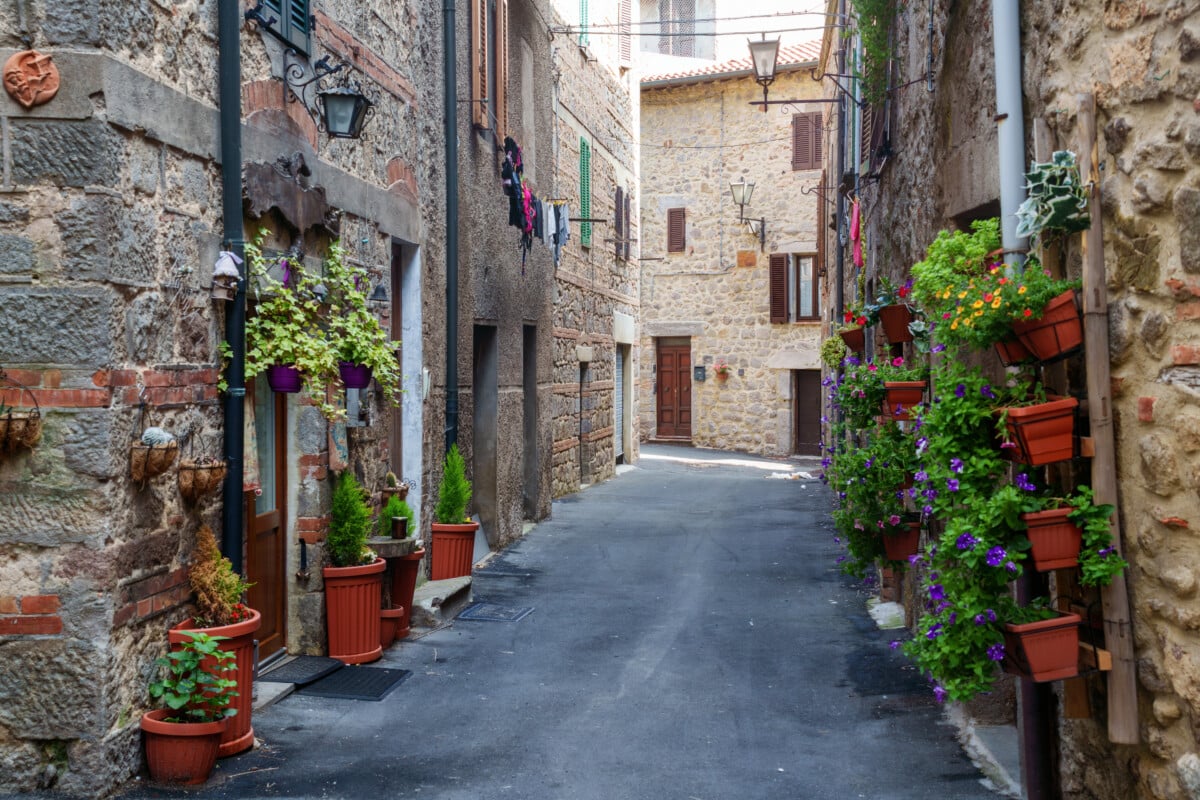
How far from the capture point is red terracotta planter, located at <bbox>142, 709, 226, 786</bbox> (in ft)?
15.2

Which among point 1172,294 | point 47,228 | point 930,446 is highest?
point 47,228

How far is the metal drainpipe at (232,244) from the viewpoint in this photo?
211 inches

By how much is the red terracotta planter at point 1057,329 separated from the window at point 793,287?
1964cm

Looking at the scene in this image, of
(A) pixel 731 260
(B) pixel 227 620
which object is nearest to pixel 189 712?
(B) pixel 227 620

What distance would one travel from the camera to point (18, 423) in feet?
14.3

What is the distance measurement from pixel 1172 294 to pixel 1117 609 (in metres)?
0.99

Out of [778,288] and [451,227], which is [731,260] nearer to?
[778,288]

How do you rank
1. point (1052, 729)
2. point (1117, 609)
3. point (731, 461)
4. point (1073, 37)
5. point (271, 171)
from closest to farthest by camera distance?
point (1117, 609) < point (1073, 37) < point (1052, 729) < point (271, 171) < point (731, 461)

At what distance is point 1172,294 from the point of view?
338cm

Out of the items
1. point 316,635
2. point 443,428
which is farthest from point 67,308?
point 443,428

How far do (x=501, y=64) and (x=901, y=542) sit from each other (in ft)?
21.5

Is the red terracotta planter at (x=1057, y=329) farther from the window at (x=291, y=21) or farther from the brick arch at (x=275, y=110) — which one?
the window at (x=291, y=21)

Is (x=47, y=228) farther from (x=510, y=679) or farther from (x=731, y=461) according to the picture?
(x=731, y=461)

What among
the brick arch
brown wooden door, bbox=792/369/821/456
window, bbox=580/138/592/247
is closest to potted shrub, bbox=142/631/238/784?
the brick arch
